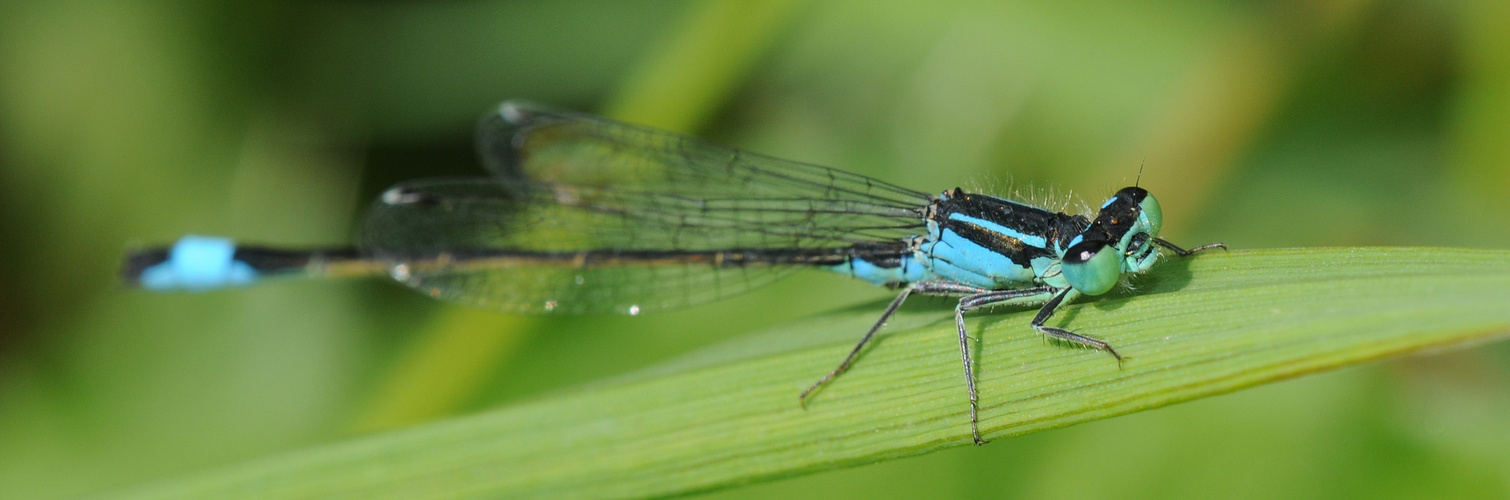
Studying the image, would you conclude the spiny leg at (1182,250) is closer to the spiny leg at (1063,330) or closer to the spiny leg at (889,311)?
the spiny leg at (1063,330)

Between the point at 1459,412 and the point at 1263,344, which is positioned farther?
the point at 1459,412

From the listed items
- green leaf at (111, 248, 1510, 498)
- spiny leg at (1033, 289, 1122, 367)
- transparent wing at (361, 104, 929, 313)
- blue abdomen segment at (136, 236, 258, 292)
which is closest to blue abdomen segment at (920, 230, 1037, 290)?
transparent wing at (361, 104, 929, 313)

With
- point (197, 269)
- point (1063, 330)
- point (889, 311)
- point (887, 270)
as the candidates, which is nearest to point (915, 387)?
point (1063, 330)

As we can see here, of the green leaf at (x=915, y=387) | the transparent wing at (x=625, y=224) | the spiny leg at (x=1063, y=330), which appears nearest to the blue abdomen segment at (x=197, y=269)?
the transparent wing at (x=625, y=224)

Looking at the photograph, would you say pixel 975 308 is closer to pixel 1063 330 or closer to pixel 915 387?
pixel 1063 330

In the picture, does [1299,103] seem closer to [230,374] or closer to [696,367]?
[696,367]

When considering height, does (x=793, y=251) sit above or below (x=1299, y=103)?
below

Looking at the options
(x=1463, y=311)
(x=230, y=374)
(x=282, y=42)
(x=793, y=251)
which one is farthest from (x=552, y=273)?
(x=1463, y=311)
